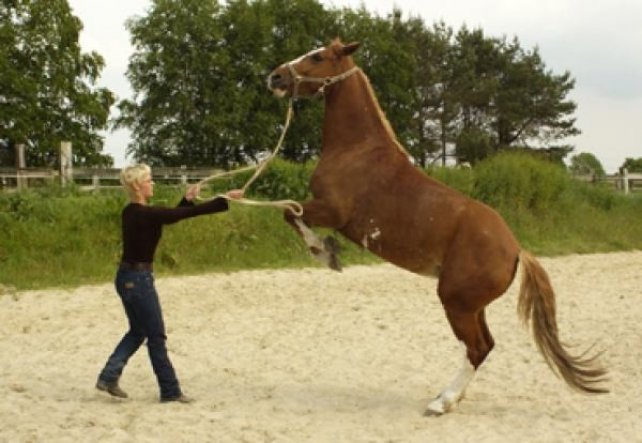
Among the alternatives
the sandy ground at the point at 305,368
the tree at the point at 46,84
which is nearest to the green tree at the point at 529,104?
the tree at the point at 46,84

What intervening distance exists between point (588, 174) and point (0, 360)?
902 inches

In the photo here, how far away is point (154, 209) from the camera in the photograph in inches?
212

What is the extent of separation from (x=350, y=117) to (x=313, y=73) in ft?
1.31

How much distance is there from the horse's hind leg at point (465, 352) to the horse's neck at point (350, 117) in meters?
1.34

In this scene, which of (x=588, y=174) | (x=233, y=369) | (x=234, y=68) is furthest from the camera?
(x=234, y=68)

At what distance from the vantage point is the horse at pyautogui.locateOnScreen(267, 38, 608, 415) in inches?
207

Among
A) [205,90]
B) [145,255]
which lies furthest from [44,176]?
[205,90]

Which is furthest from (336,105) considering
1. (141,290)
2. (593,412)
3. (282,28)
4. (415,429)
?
(282,28)

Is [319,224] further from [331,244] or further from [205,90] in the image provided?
[205,90]

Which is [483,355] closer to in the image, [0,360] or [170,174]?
[0,360]

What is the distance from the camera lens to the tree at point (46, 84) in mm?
26047

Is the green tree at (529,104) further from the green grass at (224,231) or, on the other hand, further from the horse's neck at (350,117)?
→ the horse's neck at (350,117)

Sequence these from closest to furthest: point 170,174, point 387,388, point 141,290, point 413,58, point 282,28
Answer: point 141,290, point 387,388, point 170,174, point 282,28, point 413,58

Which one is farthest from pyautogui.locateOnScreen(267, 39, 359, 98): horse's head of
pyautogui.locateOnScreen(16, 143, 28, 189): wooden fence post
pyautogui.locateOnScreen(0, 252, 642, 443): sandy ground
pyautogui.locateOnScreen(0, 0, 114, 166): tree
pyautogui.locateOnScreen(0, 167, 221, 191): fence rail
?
pyautogui.locateOnScreen(0, 0, 114, 166): tree
